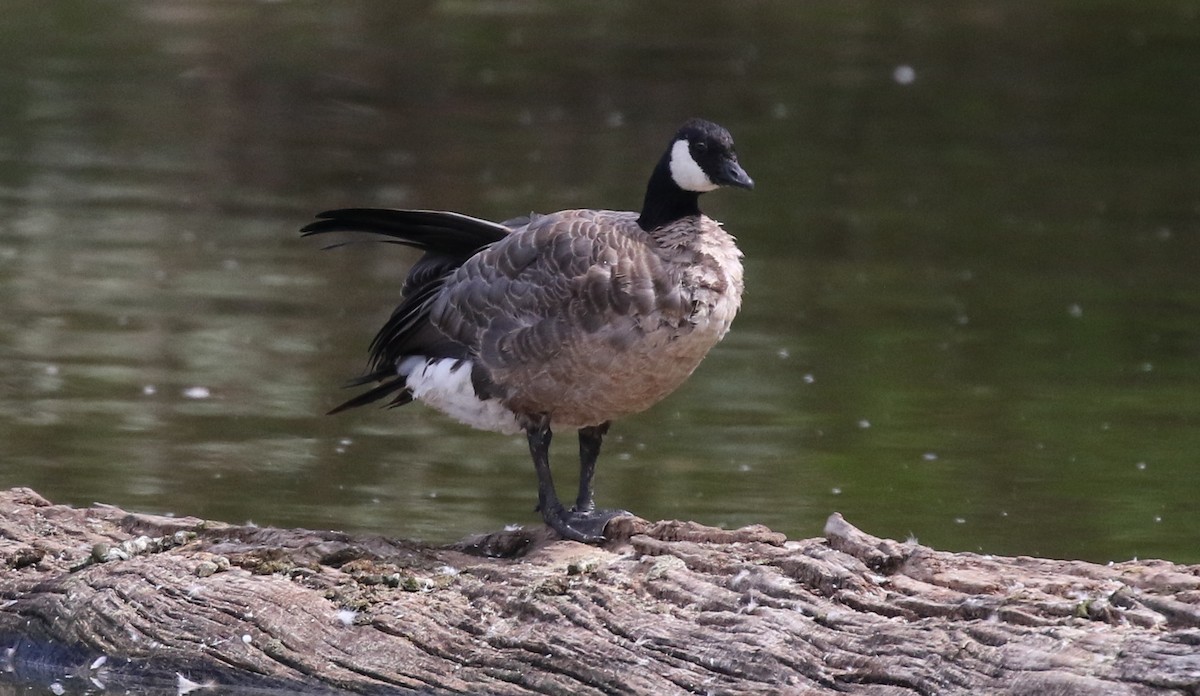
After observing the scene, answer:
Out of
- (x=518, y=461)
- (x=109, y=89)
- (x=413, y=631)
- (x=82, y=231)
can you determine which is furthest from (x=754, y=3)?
(x=413, y=631)

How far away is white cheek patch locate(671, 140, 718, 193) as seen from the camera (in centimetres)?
655

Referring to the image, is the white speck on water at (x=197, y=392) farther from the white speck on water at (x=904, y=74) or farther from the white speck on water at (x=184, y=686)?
the white speck on water at (x=904, y=74)

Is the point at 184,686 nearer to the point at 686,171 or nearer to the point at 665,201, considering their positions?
the point at 665,201

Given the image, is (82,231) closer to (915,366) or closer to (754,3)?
(915,366)

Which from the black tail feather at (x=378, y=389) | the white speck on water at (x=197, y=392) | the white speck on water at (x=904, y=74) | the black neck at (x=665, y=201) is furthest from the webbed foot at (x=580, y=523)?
the white speck on water at (x=904, y=74)

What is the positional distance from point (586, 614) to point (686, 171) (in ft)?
5.38

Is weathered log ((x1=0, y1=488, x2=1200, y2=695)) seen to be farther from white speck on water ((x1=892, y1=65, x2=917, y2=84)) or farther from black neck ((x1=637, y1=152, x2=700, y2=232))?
white speck on water ((x1=892, y1=65, x2=917, y2=84))

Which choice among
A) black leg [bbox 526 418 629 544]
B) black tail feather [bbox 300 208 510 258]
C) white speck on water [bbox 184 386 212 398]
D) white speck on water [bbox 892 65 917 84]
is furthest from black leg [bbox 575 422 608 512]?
white speck on water [bbox 892 65 917 84]

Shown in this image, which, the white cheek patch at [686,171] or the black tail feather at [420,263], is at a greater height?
the white cheek patch at [686,171]

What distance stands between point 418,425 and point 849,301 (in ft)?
12.5

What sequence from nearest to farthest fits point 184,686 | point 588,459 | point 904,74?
1. point 184,686
2. point 588,459
3. point 904,74

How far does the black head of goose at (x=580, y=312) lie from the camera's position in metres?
6.34

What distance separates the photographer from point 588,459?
6922 millimetres

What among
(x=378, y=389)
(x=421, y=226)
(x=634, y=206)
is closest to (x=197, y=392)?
(x=378, y=389)
